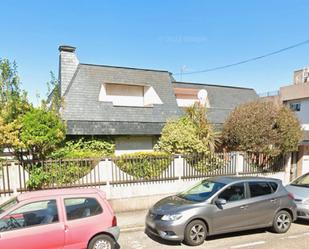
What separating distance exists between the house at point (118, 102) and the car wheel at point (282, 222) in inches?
285

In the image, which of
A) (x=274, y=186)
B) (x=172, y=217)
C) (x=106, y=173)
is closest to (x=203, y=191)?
(x=172, y=217)

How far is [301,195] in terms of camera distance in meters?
7.95

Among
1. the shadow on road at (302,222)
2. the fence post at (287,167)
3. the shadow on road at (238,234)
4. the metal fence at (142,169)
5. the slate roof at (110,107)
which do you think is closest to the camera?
the shadow on road at (238,234)

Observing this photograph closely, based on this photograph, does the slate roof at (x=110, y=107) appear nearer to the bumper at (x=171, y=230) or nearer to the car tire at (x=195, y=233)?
the bumper at (x=171, y=230)

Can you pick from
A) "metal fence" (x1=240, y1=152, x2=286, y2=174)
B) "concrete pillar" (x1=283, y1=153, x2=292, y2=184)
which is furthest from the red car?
"concrete pillar" (x1=283, y1=153, x2=292, y2=184)

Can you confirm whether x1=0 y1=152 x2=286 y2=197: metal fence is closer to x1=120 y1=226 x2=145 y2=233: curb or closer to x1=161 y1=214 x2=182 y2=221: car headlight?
x1=120 y1=226 x2=145 y2=233: curb

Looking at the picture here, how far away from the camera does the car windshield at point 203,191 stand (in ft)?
21.3

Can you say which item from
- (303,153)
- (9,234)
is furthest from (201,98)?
(9,234)

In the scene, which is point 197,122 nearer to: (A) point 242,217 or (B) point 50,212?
(A) point 242,217

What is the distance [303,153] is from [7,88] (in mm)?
12239

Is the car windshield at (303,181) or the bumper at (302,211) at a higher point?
the car windshield at (303,181)

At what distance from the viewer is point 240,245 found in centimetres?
593

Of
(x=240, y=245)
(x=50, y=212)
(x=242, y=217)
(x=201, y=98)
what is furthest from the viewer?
(x=201, y=98)

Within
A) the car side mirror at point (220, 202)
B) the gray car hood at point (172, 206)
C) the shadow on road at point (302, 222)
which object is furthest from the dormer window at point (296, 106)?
the gray car hood at point (172, 206)
